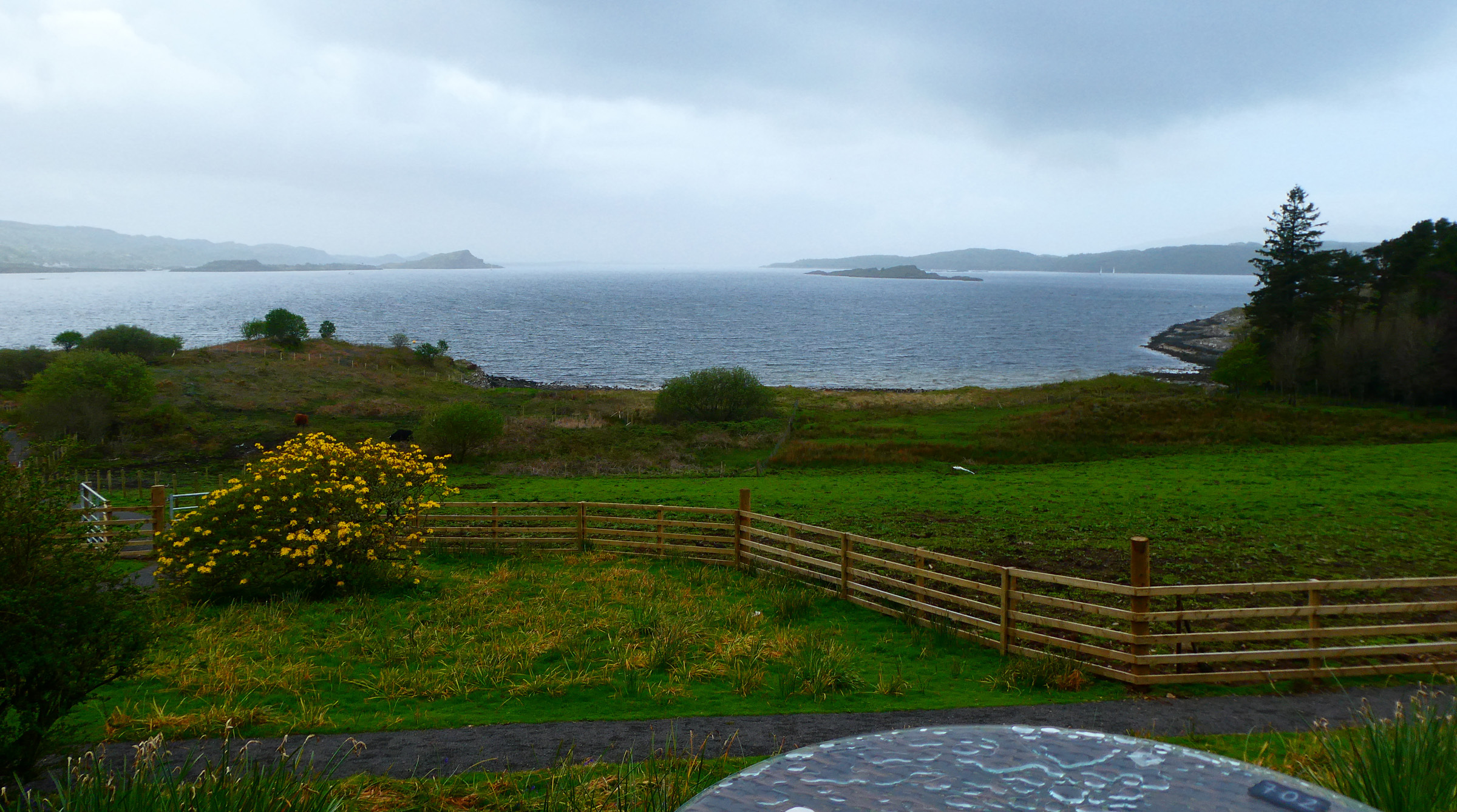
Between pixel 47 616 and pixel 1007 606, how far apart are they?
10.0 metres

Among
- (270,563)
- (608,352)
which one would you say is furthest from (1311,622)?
(608,352)

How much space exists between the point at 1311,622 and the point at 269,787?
1080 cm

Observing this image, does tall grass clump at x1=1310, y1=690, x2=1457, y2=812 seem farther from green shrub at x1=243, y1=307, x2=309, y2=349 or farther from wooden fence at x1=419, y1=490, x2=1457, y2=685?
green shrub at x1=243, y1=307, x2=309, y2=349

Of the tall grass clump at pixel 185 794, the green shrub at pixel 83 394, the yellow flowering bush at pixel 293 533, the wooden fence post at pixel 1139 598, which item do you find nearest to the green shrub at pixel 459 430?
the green shrub at pixel 83 394

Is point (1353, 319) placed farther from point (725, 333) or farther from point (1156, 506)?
point (725, 333)

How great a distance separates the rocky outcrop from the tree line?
25.4m

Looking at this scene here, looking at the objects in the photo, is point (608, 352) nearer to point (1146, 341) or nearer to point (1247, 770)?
point (1146, 341)

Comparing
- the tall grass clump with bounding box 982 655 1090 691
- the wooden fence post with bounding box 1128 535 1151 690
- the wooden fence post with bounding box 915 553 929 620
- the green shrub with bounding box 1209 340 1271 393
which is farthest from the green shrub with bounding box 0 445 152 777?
the green shrub with bounding box 1209 340 1271 393

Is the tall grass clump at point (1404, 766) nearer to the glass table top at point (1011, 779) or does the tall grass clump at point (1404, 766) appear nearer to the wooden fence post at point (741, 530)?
the glass table top at point (1011, 779)

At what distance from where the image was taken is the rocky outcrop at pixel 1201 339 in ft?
311

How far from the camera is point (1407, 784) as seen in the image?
3.85 meters

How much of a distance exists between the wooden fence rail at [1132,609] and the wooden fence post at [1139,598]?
0.06 feet

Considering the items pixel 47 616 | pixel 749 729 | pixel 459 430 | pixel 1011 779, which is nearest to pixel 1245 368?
pixel 459 430

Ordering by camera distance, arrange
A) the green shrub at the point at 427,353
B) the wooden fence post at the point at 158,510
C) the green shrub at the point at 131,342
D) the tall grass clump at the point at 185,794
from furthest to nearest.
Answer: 1. the green shrub at the point at 427,353
2. the green shrub at the point at 131,342
3. the wooden fence post at the point at 158,510
4. the tall grass clump at the point at 185,794
